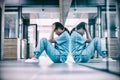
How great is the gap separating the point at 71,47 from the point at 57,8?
309 cm

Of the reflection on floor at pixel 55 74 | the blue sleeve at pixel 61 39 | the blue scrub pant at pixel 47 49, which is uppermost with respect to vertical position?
the blue sleeve at pixel 61 39

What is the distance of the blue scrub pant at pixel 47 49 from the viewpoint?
389cm

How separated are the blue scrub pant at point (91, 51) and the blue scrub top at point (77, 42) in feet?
0.24

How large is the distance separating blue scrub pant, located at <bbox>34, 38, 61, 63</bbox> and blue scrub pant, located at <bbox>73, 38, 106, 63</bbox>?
39 cm

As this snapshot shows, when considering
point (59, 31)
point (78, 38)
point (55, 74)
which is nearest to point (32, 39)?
point (59, 31)

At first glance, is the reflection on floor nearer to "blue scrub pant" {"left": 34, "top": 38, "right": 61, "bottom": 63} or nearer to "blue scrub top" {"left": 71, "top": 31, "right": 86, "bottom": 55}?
"blue scrub pant" {"left": 34, "top": 38, "right": 61, "bottom": 63}

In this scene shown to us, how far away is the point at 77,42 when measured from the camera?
429 cm

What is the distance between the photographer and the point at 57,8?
7.43 m

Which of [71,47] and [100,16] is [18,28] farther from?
[71,47]

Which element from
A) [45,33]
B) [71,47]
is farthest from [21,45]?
[71,47]

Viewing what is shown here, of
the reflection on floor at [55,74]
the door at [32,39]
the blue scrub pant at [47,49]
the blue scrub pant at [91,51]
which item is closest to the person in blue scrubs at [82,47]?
the blue scrub pant at [91,51]

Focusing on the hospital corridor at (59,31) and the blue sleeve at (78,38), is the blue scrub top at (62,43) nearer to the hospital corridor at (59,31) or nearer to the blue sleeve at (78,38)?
the hospital corridor at (59,31)

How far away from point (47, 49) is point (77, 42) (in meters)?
0.56

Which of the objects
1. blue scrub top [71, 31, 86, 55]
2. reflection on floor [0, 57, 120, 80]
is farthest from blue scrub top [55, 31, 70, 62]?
reflection on floor [0, 57, 120, 80]
